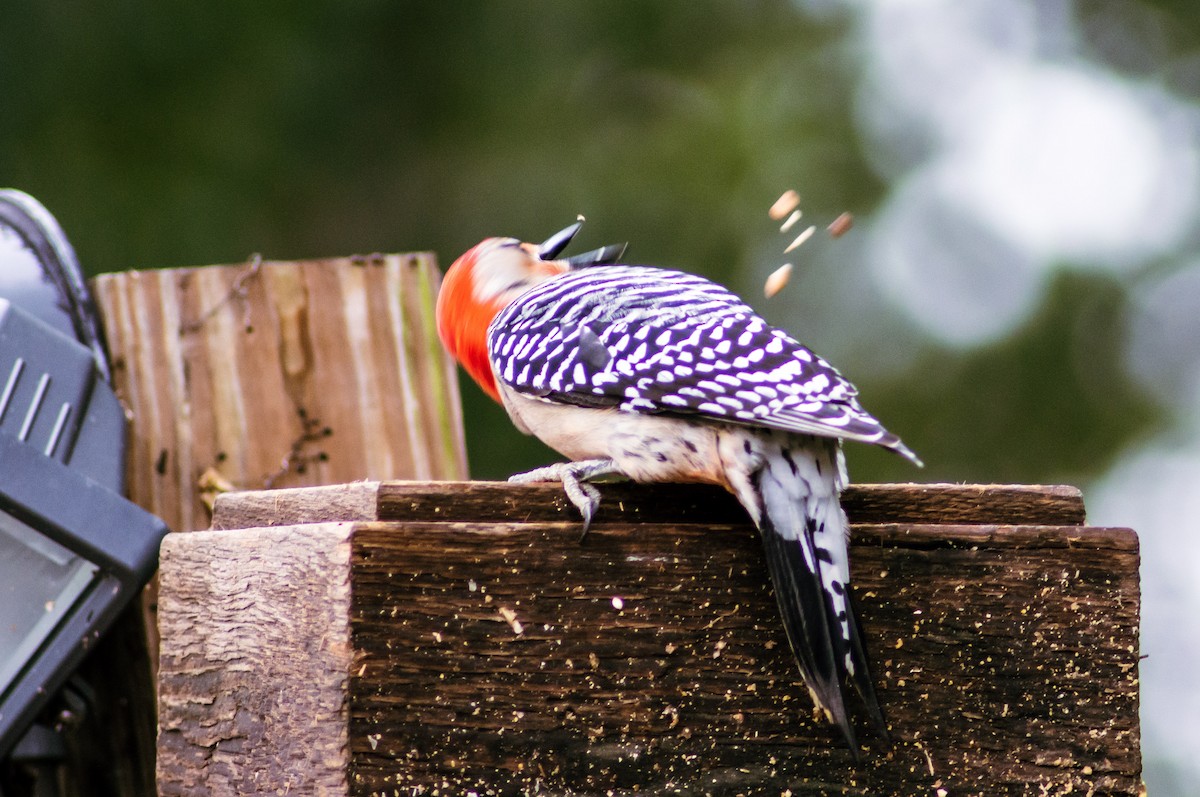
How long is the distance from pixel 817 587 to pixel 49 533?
4.15 ft

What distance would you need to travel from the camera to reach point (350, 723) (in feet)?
5.52

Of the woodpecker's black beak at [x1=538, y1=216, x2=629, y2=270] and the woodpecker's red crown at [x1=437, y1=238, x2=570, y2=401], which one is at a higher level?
the woodpecker's black beak at [x1=538, y1=216, x2=629, y2=270]

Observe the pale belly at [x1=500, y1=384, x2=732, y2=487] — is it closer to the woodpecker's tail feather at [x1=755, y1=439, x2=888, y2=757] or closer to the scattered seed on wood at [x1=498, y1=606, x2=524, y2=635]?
the woodpecker's tail feather at [x1=755, y1=439, x2=888, y2=757]

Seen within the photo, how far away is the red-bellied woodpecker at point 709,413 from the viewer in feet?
5.68

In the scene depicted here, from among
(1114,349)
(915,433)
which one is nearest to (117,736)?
(915,433)

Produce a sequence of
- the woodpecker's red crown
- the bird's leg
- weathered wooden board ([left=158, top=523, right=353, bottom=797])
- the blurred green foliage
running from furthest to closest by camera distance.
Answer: the blurred green foliage, the woodpecker's red crown, the bird's leg, weathered wooden board ([left=158, top=523, right=353, bottom=797])

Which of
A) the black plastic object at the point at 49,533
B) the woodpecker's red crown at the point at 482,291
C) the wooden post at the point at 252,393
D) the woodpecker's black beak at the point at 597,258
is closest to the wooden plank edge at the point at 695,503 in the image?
the woodpecker's red crown at the point at 482,291

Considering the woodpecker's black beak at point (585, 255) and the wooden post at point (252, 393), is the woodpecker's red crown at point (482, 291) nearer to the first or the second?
the woodpecker's black beak at point (585, 255)

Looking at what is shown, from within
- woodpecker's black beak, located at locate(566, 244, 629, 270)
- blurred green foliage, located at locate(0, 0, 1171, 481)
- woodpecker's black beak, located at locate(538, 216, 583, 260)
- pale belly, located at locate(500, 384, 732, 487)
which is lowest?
pale belly, located at locate(500, 384, 732, 487)

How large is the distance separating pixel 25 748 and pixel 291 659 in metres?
0.98

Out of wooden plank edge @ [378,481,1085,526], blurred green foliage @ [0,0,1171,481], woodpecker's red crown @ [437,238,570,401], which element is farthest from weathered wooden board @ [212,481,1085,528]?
blurred green foliage @ [0,0,1171,481]

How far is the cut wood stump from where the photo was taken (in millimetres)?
1725

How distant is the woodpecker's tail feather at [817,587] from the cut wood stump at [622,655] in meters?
0.08

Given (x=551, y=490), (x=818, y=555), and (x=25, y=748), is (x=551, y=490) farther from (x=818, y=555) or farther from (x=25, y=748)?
(x=25, y=748)
